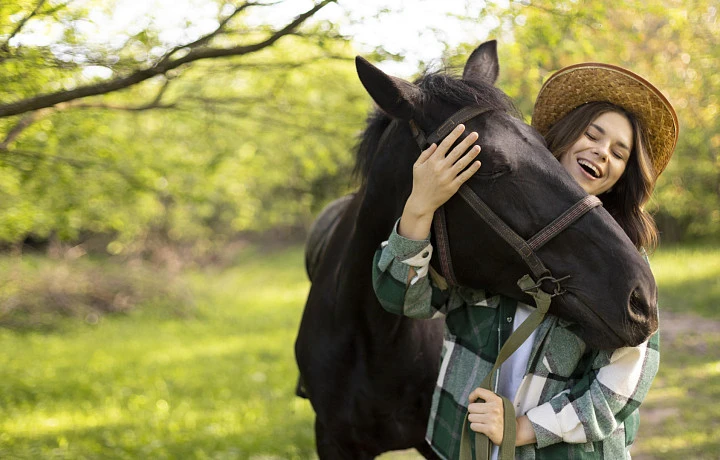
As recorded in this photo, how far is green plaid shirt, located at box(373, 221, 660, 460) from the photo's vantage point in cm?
164

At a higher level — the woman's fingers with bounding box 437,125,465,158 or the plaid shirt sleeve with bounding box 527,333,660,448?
the woman's fingers with bounding box 437,125,465,158

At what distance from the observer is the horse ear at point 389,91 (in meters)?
1.75

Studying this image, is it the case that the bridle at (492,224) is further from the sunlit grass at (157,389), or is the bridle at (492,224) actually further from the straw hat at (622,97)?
the sunlit grass at (157,389)

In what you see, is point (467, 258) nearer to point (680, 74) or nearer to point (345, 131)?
point (345, 131)

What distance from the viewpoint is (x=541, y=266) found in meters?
1.62

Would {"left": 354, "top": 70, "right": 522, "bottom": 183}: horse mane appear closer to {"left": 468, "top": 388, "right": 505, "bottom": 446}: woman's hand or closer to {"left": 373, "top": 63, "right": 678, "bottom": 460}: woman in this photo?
{"left": 373, "top": 63, "right": 678, "bottom": 460}: woman

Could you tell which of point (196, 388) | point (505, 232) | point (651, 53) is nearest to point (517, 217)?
point (505, 232)

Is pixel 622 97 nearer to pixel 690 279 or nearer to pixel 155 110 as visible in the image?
pixel 155 110

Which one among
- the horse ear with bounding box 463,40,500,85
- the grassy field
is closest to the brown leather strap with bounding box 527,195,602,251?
the horse ear with bounding box 463,40,500,85

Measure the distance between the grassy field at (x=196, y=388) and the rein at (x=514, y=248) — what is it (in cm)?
313

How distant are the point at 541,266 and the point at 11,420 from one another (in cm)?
506

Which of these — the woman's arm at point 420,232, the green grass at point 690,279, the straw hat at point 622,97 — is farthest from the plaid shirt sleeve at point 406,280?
the green grass at point 690,279

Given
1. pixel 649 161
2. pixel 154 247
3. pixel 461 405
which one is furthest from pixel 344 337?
pixel 154 247

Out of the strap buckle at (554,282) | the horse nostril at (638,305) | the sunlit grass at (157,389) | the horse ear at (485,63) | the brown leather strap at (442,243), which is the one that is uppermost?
the horse ear at (485,63)
